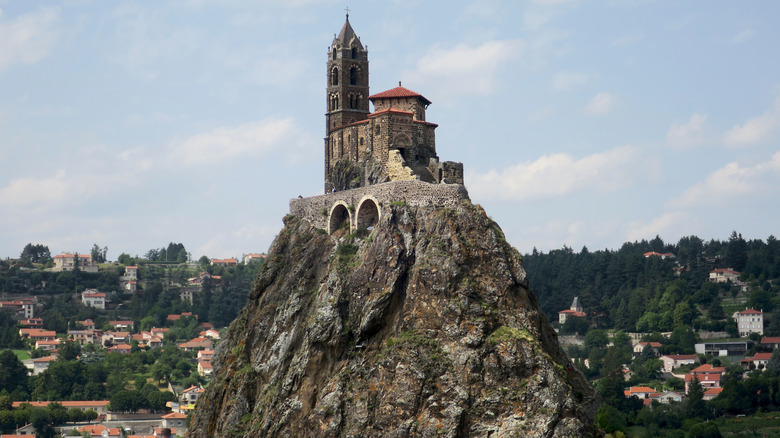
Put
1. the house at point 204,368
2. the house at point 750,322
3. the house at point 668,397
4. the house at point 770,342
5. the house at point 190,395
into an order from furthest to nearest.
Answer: the house at point 204,368
the house at point 750,322
the house at point 770,342
the house at point 190,395
the house at point 668,397

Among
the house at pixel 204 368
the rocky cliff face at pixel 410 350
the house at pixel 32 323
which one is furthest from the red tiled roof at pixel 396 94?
the house at pixel 32 323

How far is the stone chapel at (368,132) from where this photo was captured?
259 ft

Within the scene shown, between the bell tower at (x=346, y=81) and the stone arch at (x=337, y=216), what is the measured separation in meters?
9.14

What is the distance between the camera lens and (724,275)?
177750mm

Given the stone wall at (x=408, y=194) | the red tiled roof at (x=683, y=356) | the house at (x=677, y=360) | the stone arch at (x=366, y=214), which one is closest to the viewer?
the stone wall at (x=408, y=194)

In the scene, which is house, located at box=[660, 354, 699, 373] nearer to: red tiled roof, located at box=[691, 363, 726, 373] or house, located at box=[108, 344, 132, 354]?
red tiled roof, located at box=[691, 363, 726, 373]

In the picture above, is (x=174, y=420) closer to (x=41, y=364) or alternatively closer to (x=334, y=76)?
(x=41, y=364)

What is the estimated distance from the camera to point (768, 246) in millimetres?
181625

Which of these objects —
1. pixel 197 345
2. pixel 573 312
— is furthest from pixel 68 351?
pixel 573 312

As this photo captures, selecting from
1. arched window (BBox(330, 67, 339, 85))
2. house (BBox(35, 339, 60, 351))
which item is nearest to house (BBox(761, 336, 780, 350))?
arched window (BBox(330, 67, 339, 85))

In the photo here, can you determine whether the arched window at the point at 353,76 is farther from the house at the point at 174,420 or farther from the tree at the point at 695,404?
the house at the point at 174,420

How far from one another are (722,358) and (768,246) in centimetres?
4401

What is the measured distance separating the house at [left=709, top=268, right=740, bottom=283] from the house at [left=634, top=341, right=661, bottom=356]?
27.9 metres

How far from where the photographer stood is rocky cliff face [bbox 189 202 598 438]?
65.6 metres
